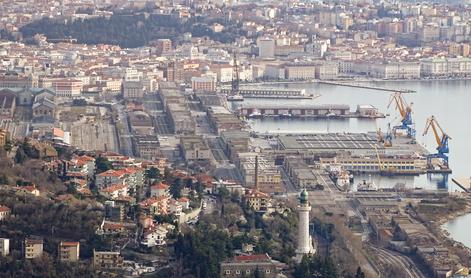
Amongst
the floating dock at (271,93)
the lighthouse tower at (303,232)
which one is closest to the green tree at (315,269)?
the lighthouse tower at (303,232)

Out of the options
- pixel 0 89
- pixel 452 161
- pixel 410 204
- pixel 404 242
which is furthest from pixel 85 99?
pixel 404 242

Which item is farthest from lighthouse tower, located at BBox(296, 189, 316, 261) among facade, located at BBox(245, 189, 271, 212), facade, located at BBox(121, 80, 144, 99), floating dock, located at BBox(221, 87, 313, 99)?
floating dock, located at BBox(221, 87, 313, 99)

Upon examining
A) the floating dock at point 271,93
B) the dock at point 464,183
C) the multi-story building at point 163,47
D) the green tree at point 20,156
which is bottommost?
the multi-story building at point 163,47

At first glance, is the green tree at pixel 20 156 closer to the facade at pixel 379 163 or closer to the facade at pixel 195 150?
the facade at pixel 195 150

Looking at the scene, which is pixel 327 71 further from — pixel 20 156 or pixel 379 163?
pixel 20 156

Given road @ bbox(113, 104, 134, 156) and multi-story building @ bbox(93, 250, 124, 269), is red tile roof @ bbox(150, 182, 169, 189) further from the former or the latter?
road @ bbox(113, 104, 134, 156)

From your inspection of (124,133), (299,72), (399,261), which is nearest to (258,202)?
(399,261)
